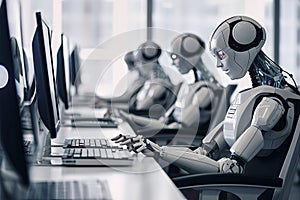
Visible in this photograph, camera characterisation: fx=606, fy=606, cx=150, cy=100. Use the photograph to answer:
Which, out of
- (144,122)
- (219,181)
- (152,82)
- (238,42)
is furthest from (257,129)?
(152,82)

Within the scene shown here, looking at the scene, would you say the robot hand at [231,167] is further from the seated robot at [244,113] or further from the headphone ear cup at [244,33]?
the headphone ear cup at [244,33]

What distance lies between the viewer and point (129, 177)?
5.49ft

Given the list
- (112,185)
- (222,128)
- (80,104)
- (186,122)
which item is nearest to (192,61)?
(186,122)

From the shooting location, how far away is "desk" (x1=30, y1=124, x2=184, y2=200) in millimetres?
1425

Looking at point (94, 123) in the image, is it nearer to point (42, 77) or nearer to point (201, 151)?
A: point (201, 151)

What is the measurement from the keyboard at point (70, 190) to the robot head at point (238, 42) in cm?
94

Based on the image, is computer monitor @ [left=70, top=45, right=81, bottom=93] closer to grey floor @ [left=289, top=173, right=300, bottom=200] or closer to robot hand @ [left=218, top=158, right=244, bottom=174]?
grey floor @ [left=289, top=173, right=300, bottom=200]

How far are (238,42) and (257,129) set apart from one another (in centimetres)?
39

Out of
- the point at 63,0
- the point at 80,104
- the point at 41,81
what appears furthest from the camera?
the point at 63,0

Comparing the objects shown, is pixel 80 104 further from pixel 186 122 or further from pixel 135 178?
pixel 135 178

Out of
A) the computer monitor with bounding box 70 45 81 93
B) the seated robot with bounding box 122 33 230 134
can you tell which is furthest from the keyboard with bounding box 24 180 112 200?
the computer monitor with bounding box 70 45 81 93

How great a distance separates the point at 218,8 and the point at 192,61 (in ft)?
10.1

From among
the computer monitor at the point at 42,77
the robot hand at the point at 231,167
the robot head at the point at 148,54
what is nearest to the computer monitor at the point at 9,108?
the computer monitor at the point at 42,77

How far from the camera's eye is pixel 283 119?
2.11m
